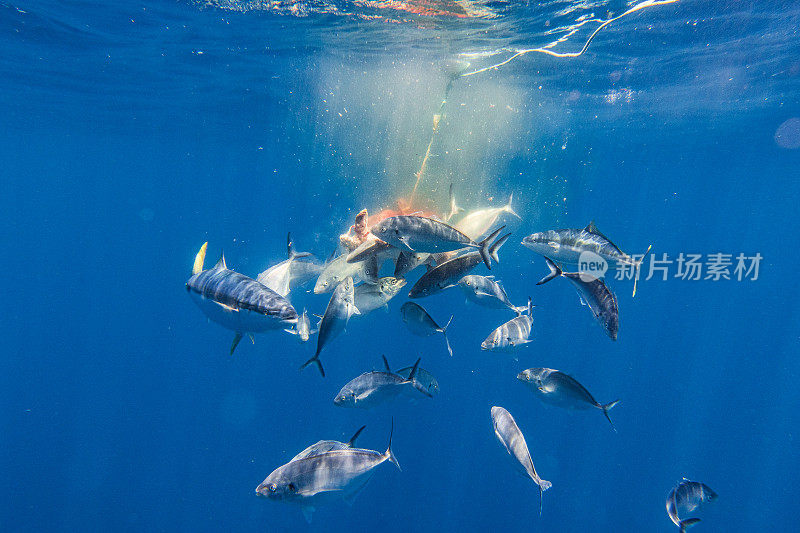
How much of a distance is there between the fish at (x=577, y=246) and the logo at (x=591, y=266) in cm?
3

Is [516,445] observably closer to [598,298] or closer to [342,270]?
[598,298]

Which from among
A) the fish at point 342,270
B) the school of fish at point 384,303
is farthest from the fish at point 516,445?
the fish at point 342,270

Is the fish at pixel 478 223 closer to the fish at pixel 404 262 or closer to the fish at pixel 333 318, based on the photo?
the fish at pixel 404 262

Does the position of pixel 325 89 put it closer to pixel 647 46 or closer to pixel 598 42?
pixel 598 42

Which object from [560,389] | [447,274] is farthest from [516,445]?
[447,274]

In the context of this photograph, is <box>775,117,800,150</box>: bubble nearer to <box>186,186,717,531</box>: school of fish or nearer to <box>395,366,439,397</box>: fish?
<box>186,186,717,531</box>: school of fish

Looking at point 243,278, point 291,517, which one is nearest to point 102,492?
point 291,517

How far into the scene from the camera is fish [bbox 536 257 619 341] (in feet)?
11.5

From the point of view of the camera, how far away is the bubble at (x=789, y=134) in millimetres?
17797

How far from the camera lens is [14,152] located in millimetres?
33625

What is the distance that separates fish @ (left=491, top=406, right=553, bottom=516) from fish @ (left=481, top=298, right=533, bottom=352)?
2.83ft

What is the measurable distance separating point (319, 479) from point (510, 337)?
9.20 ft

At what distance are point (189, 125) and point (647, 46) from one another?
24511 mm

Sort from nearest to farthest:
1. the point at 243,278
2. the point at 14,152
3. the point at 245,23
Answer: the point at 243,278
the point at 245,23
the point at 14,152
